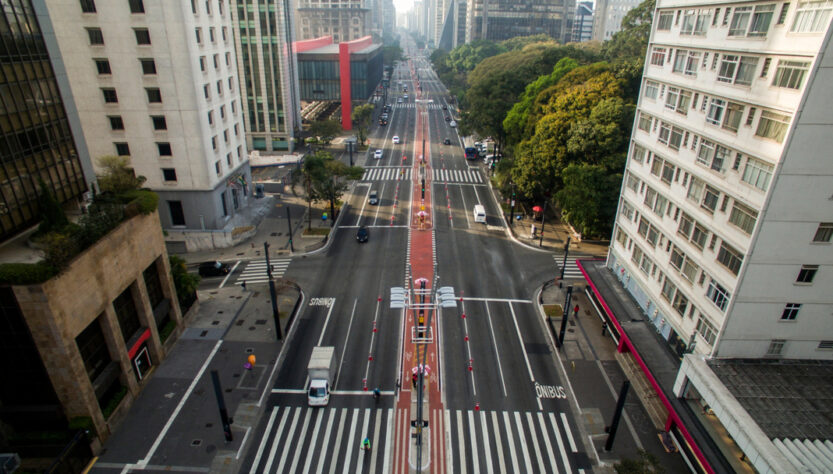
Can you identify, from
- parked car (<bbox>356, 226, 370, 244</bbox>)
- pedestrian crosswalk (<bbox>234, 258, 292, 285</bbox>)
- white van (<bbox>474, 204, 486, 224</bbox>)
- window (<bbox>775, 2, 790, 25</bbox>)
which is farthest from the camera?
white van (<bbox>474, 204, 486, 224</bbox>)

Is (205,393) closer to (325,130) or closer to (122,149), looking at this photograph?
(122,149)

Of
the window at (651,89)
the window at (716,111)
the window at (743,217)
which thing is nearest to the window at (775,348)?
the window at (743,217)

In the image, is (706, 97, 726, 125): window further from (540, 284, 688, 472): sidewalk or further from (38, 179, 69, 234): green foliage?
(38, 179, 69, 234): green foliage

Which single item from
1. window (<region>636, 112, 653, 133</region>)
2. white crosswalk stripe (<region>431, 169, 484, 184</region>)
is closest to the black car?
white crosswalk stripe (<region>431, 169, 484, 184</region>)

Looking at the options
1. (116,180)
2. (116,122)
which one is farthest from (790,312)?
(116,122)

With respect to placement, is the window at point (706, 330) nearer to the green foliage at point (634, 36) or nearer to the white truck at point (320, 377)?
the white truck at point (320, 377)

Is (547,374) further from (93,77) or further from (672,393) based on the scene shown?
(93,77)

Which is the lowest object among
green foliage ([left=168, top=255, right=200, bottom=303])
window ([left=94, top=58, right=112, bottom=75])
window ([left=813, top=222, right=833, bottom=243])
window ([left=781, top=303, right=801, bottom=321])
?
green foliage ([left=168, top=255, right=200, bottom=303])
